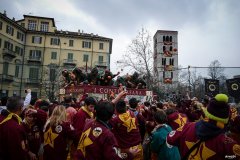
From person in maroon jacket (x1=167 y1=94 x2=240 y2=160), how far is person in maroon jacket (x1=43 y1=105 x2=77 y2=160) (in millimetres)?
2552

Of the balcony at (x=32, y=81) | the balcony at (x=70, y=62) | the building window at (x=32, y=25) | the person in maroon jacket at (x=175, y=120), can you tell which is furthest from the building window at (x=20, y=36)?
the person in maroon jacket at (x=175, y=120)

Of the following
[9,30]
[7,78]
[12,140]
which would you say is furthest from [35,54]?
[12,140]

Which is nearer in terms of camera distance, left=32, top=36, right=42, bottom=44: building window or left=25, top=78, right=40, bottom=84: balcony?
left=25, top=78, right=40, bottom=84: balcony

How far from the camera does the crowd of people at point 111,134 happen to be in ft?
10.0

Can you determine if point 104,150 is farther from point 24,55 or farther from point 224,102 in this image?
point 24,55

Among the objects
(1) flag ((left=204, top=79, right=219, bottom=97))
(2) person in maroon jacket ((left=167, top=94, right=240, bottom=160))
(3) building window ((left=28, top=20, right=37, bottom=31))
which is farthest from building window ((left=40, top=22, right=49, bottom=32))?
(2) person in maroon jacket ((left=167, top=94, right=240, bottom=160))

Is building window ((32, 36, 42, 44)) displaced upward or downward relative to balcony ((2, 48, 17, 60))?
upward

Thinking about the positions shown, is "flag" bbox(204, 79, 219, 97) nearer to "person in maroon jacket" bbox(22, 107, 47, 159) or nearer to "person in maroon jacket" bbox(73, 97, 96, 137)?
"person in maroon jacket" bbox(73, 97, 96, 137)

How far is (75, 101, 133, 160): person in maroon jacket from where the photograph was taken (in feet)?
11.4

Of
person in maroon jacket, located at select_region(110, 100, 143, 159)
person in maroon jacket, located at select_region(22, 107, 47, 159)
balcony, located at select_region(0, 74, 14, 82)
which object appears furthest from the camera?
balcony, located at select_region(0, 74, 14, 82)

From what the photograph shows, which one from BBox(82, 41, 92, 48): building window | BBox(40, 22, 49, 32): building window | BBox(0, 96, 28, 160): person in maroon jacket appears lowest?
BBox(0, 96, 28, 160): person in maroon jacket

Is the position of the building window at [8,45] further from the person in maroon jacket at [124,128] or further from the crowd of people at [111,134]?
the person in maroon jacket at [124,128]

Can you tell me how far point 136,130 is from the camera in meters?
6.17

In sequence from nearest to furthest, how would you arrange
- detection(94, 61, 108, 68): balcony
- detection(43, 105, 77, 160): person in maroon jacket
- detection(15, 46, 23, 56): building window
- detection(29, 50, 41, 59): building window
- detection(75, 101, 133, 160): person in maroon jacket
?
1. detection(75, 101, 133, 160): person in maroon jacket
2. detection(43, 105, 77, 160): person in maroon jacket
3. detection(15, 46, 23, 56): building window
4. detection(29, 50, 41, 59): building window
5. detection(94, 61, 108, 68): balcony
